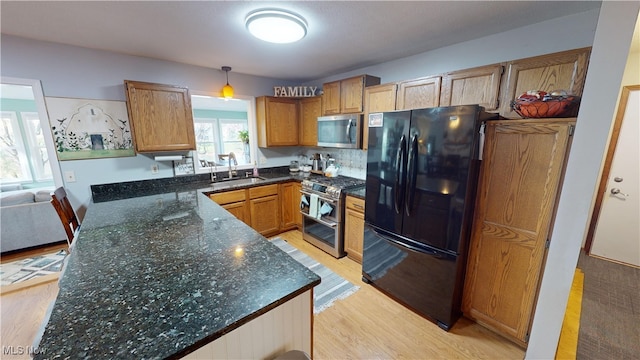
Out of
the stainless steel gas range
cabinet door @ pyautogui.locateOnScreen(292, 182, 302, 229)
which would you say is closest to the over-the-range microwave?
the stainless steel gas range

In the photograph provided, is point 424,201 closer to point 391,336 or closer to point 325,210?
point 391,336

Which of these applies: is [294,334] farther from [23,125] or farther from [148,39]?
[23,125]

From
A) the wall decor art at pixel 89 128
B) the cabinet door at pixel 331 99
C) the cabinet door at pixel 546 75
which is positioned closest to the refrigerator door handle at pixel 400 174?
the cabinet door at pixel 546 75

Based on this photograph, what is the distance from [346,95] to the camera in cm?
299

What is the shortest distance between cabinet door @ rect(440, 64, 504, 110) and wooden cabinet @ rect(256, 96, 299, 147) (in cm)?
220

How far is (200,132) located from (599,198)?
304 inches

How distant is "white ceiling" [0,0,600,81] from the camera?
5.28ft

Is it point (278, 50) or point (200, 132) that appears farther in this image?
point (200, 132)

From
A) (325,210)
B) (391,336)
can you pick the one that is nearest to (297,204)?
(325,210)

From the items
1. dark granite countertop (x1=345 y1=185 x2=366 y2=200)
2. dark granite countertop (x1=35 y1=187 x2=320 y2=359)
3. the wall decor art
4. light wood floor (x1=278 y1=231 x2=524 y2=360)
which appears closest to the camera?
dark granite countertop (x1=35 y1=187 x2=320 y2=359)

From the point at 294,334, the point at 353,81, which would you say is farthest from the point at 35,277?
the point at 353,81

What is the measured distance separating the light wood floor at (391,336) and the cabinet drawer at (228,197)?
1.75m

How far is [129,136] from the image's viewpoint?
2799 mm

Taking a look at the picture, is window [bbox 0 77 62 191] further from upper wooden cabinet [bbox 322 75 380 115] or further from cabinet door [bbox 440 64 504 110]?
cabinet door [bbox 440 64 504 110]
